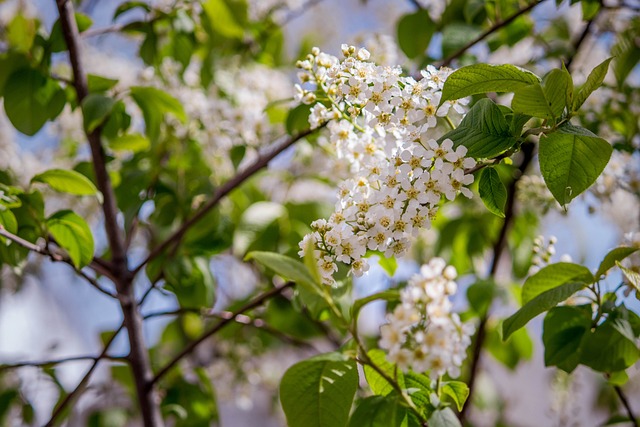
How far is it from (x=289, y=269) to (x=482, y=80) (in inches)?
6.9

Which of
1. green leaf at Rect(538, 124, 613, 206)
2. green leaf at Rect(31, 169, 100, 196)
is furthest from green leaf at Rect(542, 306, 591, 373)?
green leaf at Rect(31, 169, 100, 196)

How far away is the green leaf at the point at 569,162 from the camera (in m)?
0.43

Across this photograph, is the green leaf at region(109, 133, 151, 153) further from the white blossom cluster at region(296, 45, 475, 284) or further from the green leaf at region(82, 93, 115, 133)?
the white blossom cluster at region(296, 45, 475, 284)

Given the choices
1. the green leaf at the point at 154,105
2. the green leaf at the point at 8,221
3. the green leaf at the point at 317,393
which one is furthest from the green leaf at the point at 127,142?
the green leaf at the point at 317,393

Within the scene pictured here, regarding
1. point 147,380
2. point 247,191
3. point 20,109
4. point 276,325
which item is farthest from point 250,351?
point 20,109

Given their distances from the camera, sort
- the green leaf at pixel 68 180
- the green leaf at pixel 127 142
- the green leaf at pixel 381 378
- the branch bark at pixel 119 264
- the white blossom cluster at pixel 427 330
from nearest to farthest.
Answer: the white blossom cluster at pixel 427 330 → the green leaf at pixel 381 378 → the green leaf at pixel 68 180 → the branch bark at pixel 119 264 → the green leaf at pixel 127 142

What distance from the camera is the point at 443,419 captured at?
1.34ft

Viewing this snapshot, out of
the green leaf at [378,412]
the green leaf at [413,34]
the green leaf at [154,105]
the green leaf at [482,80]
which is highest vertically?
the green leaf at [413,34]

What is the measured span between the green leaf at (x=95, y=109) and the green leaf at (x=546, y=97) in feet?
1.34

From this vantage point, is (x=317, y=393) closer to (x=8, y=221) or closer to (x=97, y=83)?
(x=8, y=221)

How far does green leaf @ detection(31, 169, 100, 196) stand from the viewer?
0.58 m

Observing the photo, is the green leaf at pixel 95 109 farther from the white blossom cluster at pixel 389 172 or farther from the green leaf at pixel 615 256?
the green leaf at pixel 615 256

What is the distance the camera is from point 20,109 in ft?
2.39

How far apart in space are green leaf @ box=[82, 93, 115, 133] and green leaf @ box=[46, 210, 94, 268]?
0.32ft
